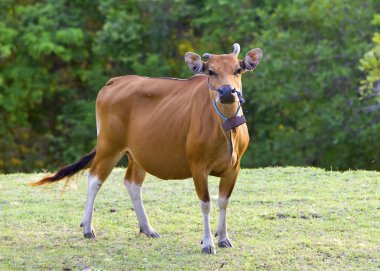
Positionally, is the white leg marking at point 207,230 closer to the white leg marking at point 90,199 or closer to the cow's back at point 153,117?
the cow's back at point 153,117

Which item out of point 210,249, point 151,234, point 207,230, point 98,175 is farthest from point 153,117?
point 210,249

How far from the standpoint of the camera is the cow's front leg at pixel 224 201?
9.16 m

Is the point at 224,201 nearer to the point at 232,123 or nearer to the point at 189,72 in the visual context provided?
the point at 232,123

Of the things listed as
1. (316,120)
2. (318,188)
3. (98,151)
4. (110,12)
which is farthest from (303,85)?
(98,151)

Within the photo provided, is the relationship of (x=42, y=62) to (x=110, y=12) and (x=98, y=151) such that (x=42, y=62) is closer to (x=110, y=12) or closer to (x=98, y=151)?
(x=110, y=12)

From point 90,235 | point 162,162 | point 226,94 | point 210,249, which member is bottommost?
point 90,235

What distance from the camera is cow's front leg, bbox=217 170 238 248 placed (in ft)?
30.0

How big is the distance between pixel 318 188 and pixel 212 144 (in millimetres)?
3992

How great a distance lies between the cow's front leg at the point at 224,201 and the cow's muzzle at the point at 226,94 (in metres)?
1.01

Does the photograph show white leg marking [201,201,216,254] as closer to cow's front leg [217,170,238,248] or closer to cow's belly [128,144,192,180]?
cow's front leg [217,170,238,248]

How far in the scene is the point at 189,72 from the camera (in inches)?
1164

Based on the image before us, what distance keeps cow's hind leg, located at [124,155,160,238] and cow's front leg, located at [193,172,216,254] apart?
40.8 inches

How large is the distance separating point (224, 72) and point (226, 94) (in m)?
0.30

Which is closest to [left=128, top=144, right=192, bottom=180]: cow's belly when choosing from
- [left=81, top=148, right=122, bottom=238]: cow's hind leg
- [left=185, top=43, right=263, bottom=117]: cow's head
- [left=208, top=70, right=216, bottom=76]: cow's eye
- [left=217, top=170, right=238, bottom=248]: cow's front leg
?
[left=81, top=148, right=122, bottom=238]: cow's hind leg
